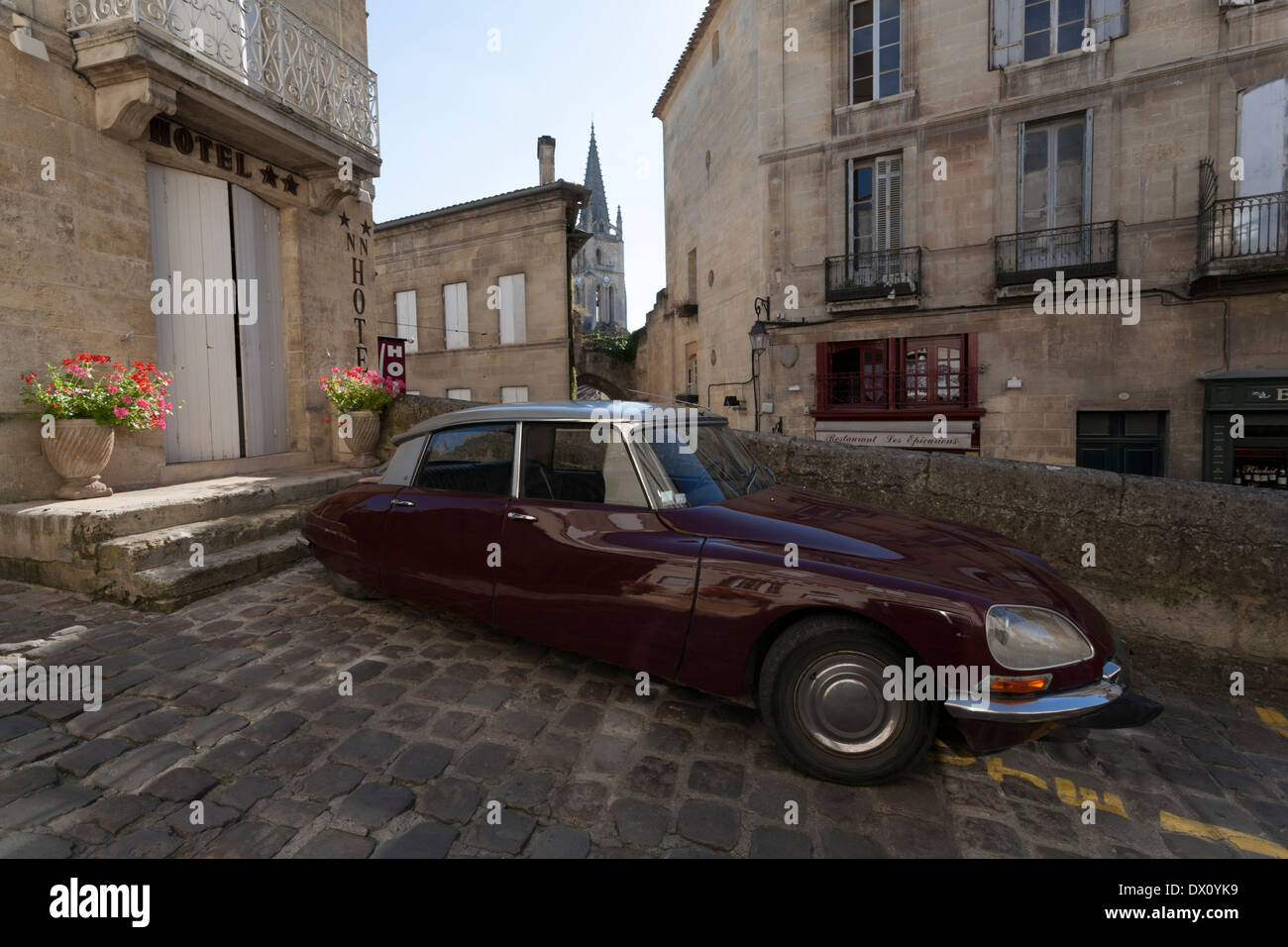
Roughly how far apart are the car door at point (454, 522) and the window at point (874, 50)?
47.6 feet

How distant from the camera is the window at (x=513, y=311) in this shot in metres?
19.2

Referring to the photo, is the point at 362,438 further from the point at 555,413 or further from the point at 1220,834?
the point at 1220,834

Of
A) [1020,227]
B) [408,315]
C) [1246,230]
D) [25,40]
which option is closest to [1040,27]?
[1020,227]

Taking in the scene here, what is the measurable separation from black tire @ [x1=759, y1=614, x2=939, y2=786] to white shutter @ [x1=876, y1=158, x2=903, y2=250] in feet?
44.2

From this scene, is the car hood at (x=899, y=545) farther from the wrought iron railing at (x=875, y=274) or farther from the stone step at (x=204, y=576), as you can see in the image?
the wrought iron railing at (x=875, y=274)

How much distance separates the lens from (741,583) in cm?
247

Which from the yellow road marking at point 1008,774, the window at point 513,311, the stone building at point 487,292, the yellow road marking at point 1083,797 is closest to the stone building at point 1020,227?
the stone building at point 487,292

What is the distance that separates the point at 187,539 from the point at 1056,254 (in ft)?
49.9

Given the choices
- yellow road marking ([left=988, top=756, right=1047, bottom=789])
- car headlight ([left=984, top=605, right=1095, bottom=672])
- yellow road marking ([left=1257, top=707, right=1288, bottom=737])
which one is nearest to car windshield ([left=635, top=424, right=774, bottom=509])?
car headlight ([left=984, top=605, right=1095, bottom=672])

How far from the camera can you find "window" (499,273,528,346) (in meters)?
19.2

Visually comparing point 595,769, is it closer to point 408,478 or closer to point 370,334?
point 408,478

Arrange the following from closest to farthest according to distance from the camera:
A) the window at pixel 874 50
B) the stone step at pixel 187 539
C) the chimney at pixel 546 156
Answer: the stone step at pixel 187 539
the window at pixel 874 50
the chimney at pixel 546 156
